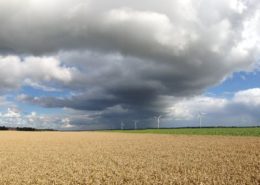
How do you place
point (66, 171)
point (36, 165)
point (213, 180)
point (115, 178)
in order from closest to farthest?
point (213, 180), point (115, 178), point (66, 171), point (36, 165)

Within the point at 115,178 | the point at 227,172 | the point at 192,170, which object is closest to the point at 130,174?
the point at 115,178

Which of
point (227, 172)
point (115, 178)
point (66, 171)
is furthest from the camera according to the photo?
point (66, 171)

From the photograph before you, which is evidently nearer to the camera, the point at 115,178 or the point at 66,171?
the point at 115,178

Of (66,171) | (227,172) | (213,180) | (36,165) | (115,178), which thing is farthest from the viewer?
(36,165)

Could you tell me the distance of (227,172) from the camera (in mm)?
25125

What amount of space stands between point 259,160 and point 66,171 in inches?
590

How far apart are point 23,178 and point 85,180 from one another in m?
4.15

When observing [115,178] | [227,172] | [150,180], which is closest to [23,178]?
[115,178]

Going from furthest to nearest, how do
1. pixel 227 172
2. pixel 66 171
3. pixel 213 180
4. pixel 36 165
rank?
pixel 36 165 → pixel 66 171 → pixel 227 172 → pixel 213 180

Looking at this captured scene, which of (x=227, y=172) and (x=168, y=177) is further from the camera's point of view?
(x=227, y=172)

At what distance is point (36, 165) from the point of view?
31156 mm

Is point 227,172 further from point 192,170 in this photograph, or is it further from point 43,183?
point 43,183

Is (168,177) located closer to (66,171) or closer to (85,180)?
(85,180)

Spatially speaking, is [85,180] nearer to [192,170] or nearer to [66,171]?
[66,171]
